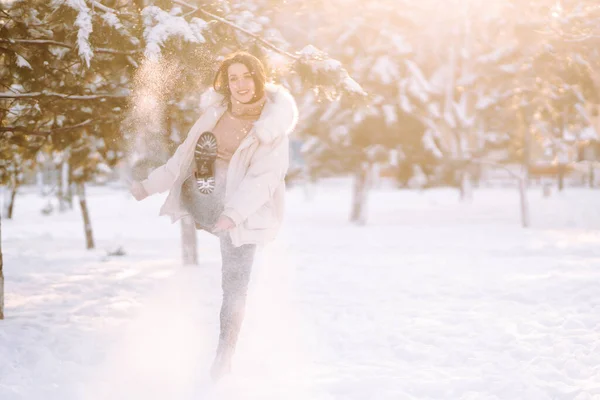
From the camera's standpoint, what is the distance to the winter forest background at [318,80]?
5.52m

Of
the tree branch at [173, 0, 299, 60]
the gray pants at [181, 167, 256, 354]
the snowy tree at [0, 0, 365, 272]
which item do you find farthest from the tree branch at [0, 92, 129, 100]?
the gray pants at [181, 167, 256, 354]

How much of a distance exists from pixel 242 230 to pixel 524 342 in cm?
293

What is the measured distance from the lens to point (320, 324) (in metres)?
6.25

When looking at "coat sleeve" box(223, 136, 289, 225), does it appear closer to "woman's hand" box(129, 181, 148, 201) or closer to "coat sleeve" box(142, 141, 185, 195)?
"coat sleeve" box(142, 141, 185, 195)

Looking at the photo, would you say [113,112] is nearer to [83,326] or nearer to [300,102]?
[83,326]

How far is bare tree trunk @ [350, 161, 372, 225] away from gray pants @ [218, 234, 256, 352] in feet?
50.4

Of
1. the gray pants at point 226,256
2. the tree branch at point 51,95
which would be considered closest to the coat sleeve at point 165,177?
the gray pants at point 226,256

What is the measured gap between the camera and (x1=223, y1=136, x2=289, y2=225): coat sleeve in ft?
12.5

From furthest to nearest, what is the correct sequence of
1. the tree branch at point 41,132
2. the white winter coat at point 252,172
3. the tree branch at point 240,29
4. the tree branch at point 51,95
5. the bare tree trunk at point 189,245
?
the bare tree trunk at point 189,245 < the tree branch at point 41,132 < the tree branch at point 51,95 < the tree branch at point 240,29 < the white winter coat at point 252,172

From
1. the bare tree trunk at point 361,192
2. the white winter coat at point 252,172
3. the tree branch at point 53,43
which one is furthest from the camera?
the bare tree trunk at point 361,192

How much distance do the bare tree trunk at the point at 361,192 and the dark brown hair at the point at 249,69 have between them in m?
15.4

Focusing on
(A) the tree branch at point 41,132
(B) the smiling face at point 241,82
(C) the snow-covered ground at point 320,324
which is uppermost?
(B) the smiling face at point 241,82

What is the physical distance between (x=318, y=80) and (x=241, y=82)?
204cm

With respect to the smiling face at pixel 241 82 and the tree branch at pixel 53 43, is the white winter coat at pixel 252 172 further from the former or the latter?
the tree branch at pixel 53 43
